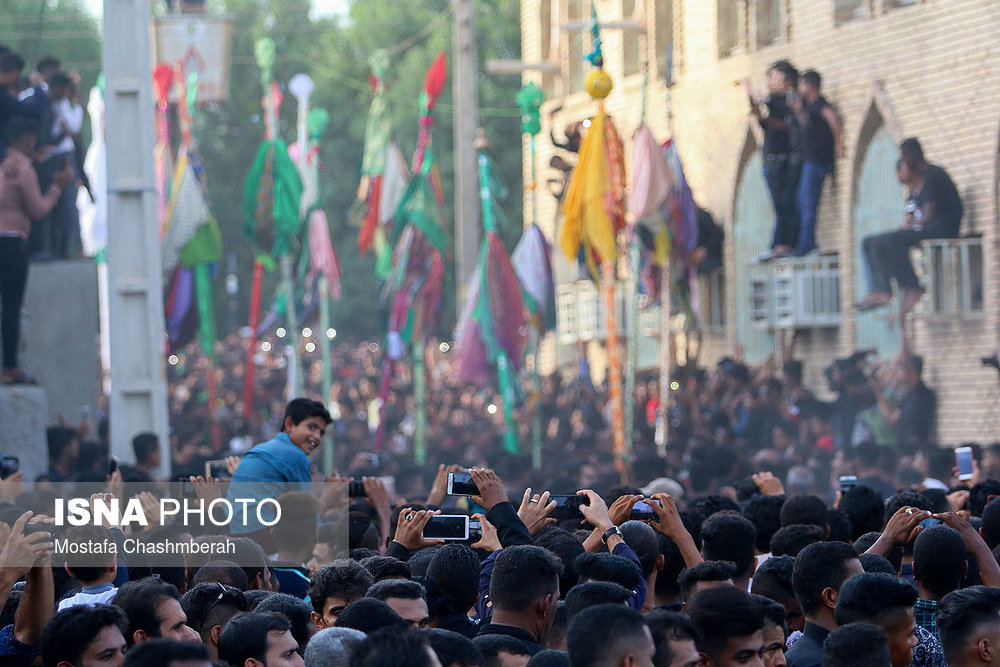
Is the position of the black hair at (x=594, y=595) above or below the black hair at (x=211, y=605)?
above

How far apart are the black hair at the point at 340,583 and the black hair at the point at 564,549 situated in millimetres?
929

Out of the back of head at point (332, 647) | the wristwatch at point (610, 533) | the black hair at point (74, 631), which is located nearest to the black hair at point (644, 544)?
the wristwatch at point (610, 533)

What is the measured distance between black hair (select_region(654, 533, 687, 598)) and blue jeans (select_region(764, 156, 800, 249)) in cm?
1299

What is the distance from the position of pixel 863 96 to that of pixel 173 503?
1203cm

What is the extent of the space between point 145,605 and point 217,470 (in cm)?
477

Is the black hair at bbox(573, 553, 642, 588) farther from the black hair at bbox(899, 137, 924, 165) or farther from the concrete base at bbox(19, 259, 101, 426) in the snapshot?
the concrete base at bbox(19, 259, 101, 426)

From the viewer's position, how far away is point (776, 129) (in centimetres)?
1881

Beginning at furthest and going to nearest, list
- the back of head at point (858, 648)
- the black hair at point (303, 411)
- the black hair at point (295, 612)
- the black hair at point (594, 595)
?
the black hair at point (303, 411) < the black hair at point (295, 612) < the black hair at point (594, 595) < the back of head at point (858, 648)

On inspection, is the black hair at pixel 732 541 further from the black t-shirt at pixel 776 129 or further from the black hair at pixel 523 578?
the black t-shirt at pixel 776 129

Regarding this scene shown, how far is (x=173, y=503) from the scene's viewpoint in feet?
27.3

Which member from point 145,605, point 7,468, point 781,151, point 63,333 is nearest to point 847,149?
point 781,151

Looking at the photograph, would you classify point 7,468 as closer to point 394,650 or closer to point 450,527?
point 450,527

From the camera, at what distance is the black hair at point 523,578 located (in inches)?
216

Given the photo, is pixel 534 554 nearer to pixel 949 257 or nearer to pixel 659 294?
pixel 949 257
